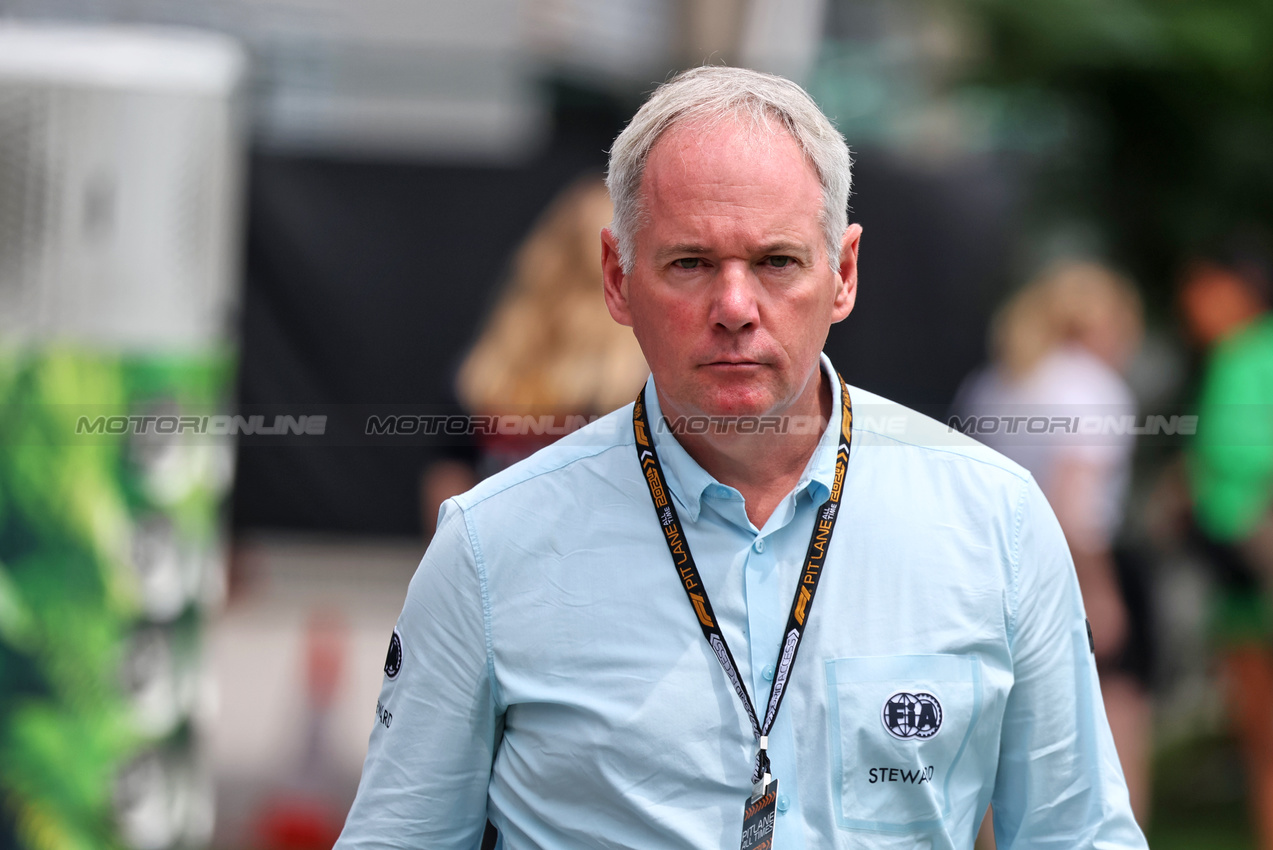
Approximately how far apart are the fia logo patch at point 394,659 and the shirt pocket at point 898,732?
69 centimetres

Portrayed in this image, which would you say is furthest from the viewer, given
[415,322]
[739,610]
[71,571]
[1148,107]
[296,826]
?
[1148,107]

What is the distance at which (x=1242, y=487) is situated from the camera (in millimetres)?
6000

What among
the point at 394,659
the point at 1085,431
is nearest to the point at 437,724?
the point at 394,659

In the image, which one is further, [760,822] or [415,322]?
[415,322]

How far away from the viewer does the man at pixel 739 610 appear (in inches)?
80.7

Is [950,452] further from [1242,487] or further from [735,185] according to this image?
[1242,487]

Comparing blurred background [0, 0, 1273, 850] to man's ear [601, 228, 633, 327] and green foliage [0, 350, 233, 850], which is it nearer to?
green foliage [0, 350, 233, 850]

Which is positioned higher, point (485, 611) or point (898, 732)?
point (485, 611)

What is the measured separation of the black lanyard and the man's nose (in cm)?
29

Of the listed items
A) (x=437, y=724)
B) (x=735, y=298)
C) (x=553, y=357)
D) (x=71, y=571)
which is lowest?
(x=437, y=724)

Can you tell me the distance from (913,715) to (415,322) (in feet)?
16.0

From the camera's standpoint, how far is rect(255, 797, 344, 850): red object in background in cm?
623

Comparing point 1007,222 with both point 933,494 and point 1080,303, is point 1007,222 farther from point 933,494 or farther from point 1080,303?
point 933,494

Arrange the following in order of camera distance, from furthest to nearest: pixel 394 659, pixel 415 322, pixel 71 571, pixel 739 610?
pixel 415 322 → pixel 71 571 → pixel 394 659 → pixel 739 610
